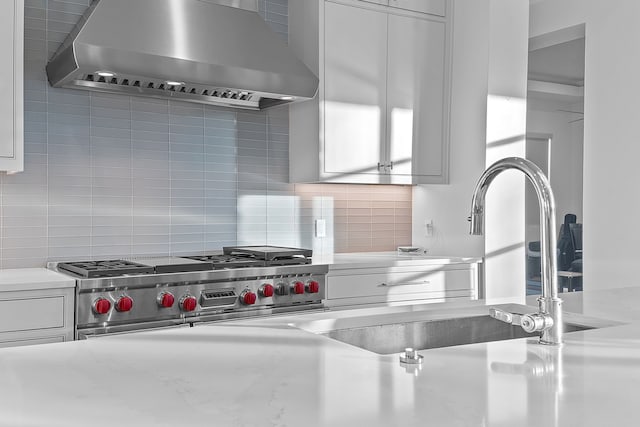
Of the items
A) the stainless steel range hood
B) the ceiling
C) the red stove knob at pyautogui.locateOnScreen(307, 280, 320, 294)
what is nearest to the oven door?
the red stove knob at pyautogui.locateOnScreen(307, 280, 320, 294)

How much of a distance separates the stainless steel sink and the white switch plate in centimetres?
237

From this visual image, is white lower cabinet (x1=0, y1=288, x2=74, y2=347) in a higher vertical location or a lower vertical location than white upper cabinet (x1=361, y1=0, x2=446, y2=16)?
lower

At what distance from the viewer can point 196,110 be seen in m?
3.80

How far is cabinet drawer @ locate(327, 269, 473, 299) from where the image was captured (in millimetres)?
3580

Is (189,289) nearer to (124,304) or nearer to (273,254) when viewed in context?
(124,304)

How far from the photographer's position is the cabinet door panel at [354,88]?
387 cm

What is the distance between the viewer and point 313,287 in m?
3.44

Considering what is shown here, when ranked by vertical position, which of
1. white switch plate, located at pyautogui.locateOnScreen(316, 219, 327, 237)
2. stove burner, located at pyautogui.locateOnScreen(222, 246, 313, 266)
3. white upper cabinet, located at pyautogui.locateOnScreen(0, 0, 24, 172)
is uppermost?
white upper cabinet, located at pyautogui.locateOnScreen(0, 0, 24, 172)

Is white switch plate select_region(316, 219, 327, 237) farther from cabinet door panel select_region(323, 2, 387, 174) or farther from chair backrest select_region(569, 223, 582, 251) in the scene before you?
chair backrest select_region(569, 223, 582, 251)

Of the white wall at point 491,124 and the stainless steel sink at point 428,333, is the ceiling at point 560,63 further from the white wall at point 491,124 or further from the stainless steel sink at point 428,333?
the stainless steel sink at point 428,333

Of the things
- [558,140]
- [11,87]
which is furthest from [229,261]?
[558,140]

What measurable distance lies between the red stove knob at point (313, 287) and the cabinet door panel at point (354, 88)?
747 mm

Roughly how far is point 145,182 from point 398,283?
59.9 inches

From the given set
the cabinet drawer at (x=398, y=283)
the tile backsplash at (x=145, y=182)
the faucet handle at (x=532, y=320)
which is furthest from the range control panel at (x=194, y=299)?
the faucet handle at (x=532, y=320)
